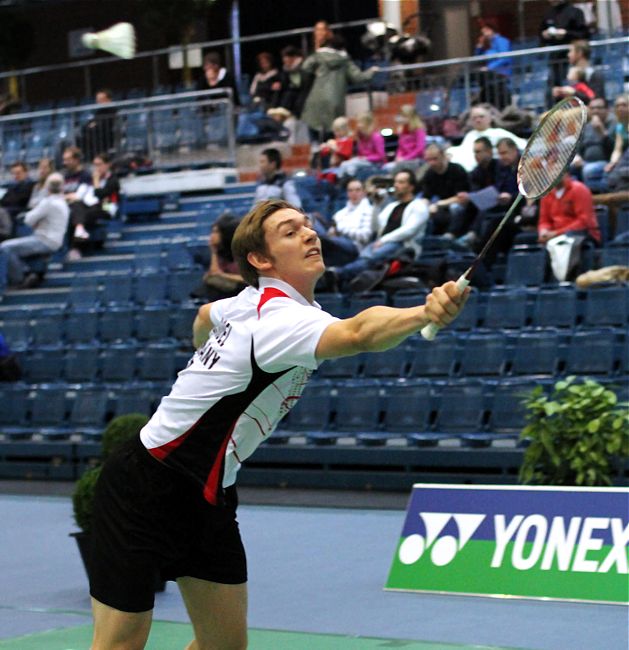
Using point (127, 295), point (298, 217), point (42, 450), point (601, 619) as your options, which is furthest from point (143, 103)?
point (298, 217)

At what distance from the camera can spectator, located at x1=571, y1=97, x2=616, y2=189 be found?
13.1 m

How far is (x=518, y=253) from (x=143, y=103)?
26.5 feet

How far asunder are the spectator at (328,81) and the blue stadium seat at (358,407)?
6158mm

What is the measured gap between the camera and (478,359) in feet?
37.4

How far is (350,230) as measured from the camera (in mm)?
13438

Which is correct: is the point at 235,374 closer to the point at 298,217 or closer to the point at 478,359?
the point at 298,217

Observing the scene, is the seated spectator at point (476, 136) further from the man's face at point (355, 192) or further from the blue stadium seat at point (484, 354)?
the blue stadium seat at point (484, 354)

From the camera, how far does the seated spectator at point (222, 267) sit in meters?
12.9

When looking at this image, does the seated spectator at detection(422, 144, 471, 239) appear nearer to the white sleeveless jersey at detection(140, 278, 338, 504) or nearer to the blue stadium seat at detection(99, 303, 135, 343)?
the blue stadium seat at detection(99, 303, 135, 343)

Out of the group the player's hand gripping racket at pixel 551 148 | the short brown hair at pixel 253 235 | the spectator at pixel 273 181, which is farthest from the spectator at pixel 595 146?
the short brown hair at pixel 253 235

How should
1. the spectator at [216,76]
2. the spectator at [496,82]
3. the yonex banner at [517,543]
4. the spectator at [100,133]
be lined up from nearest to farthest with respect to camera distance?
1. the yonex banner at [517,543]
2. the spectator at [496,82]
3. the spectator at [216,76]
4. the spectator at [100,133]

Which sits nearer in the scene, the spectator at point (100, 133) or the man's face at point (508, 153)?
the man's face at point (508, 153)

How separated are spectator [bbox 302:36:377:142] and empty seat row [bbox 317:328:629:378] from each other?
5.61 metres

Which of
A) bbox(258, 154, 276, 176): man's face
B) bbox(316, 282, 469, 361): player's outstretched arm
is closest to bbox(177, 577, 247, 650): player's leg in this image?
bbox(316, 282, 469, 361): player's outstretched arm
